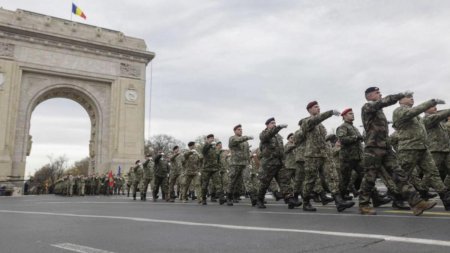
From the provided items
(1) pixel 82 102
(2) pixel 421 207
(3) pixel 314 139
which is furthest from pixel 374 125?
(1) pixel 82 102

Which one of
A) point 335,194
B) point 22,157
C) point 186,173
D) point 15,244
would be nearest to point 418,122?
point 335,194

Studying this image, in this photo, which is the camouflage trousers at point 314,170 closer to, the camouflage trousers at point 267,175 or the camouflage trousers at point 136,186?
the camouflage trousers at point 267,175

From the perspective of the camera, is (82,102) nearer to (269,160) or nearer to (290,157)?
(290,157)

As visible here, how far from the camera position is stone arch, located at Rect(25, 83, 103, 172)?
3250 centimetres

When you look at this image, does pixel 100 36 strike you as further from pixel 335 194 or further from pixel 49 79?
pixel 335 194

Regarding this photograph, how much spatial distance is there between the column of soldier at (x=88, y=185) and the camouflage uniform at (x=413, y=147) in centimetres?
2354

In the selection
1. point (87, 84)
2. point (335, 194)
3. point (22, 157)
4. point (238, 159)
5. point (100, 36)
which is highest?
point (100, 36)

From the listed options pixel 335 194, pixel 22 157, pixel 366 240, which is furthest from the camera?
pixel 22 157

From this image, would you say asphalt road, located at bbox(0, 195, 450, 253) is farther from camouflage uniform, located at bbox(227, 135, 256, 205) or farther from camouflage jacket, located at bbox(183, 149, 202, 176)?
camouflage jacket, located at bbox(183, 149, 202, 176)

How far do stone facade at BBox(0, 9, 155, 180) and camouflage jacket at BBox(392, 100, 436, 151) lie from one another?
28614 mm

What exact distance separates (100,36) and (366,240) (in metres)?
34.1

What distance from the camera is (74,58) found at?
3341cm

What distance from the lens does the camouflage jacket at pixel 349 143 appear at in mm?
8219

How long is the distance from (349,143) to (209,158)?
197 inches
